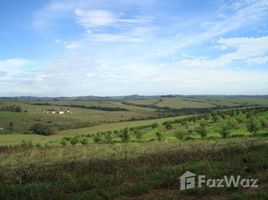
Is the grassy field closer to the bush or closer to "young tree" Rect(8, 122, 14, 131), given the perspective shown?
the bush

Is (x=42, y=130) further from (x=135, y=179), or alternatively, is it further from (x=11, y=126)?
(x=135, y=179)

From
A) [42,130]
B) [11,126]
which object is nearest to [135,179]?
[42,130]

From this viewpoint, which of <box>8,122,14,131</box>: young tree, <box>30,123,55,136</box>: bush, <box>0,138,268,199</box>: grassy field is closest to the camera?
<box>0,138,268,199</box>: grassy field

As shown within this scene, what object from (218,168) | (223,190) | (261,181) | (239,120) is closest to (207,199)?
(223,190)

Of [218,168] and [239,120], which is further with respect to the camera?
[239,120]

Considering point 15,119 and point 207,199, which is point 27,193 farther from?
point 15,119

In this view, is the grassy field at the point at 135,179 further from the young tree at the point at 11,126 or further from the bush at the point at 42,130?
the young tree at the point at 11,126

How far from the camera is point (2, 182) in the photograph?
39.2 feet

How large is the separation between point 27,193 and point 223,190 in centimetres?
524

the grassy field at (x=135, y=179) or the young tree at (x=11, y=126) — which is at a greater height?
the grassy field at (x=135, y=179)

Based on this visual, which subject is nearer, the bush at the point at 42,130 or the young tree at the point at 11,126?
the bush at the point at 42,130

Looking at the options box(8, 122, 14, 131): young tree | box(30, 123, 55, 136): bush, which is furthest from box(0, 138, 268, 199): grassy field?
box(8, 122, 14, 131): young tree

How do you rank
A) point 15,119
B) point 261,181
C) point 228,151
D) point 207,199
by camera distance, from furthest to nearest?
point 15,119
point 228,151
point 261,181
point 207,199

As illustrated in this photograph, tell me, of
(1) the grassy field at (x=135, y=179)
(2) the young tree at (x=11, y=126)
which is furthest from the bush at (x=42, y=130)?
(1) the grassy field at (x=135, y=179)
